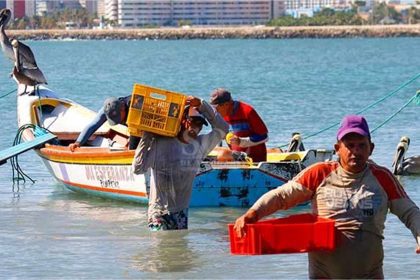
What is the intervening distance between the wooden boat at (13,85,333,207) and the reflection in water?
6.11 feet

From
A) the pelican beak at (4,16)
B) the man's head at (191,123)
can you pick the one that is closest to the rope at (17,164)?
the pelican beak at (4,16)

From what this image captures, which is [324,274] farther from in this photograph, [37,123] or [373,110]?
[373,110]

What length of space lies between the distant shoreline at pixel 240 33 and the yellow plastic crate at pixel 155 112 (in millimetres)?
151628

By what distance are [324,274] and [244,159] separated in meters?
7.73

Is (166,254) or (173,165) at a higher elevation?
(173,165)

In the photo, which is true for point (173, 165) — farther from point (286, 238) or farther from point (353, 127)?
point (353, 127)

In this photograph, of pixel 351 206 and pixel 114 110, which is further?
pixel 114 110

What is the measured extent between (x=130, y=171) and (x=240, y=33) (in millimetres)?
159853

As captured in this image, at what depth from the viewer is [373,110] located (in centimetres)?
3378

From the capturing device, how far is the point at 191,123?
436 inches

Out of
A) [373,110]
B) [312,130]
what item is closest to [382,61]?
[373,110]

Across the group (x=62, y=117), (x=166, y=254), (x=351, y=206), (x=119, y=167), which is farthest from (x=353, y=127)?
(x=62, y=117)

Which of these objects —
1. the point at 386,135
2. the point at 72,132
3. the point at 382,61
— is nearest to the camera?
the point at 72,132

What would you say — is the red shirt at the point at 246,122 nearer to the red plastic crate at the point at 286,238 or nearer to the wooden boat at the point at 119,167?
the wooden boat at the point at 119,167
